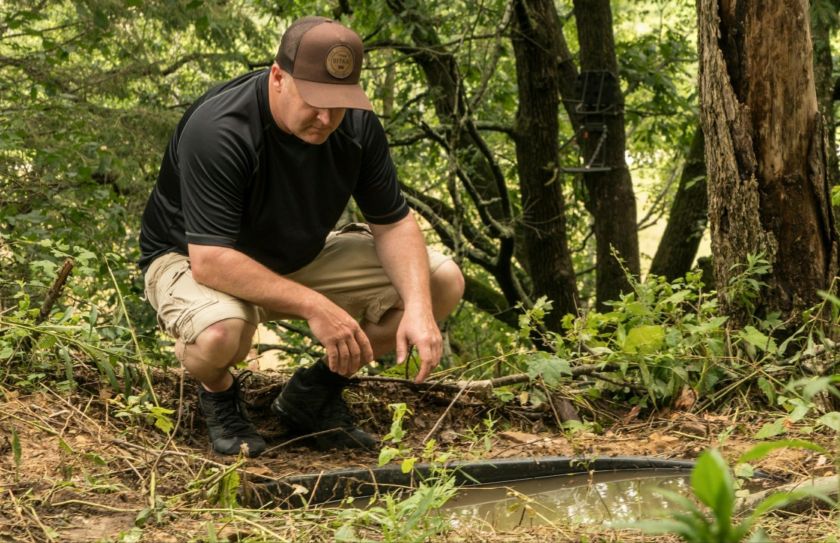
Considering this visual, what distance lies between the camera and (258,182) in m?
3.47

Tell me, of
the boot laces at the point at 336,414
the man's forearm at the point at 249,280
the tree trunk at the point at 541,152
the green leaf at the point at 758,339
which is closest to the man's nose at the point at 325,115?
the man's forearm at the point at 249,280

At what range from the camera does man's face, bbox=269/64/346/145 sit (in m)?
3.34

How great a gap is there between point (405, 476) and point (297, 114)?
4.01 feet

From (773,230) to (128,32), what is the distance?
464cm

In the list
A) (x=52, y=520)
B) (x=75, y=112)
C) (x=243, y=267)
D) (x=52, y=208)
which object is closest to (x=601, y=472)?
(x=243, y=267)

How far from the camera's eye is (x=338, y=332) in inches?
130

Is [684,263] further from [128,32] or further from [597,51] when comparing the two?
[128,32]

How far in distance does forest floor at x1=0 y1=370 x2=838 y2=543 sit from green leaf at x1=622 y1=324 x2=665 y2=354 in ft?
0.89

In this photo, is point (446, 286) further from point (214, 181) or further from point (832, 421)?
point (832, 421)

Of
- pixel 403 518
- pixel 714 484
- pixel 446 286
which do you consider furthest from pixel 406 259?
pixel 714 484

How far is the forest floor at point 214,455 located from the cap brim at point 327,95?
1.12 m

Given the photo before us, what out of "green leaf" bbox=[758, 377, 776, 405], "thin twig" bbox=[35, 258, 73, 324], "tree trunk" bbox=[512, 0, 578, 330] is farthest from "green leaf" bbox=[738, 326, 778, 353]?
"tree trunk" bbox=[512, 0, 578, 330]

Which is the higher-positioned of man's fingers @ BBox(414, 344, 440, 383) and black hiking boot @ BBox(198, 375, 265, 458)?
man's fingers @ BBox(414, 344, 440, 383)

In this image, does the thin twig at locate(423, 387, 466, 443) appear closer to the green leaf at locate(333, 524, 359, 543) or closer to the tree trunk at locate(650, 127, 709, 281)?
the green leaf at locate(333, 524, 359, 543)
